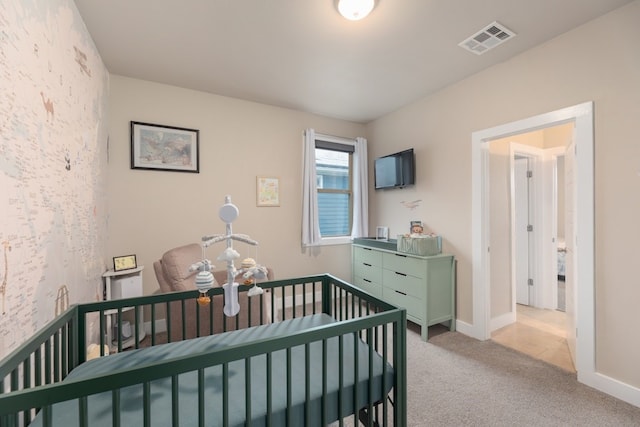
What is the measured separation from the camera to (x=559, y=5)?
173 centimetres

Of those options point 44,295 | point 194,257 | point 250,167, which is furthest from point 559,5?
point 44,295

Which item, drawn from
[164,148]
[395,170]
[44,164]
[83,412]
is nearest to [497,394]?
[83,412]

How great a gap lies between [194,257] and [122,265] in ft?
2.41

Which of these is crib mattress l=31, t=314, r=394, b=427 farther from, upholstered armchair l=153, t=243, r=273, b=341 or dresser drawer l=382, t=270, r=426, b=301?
dresser drawer l=382, t=270, r=426, b=301

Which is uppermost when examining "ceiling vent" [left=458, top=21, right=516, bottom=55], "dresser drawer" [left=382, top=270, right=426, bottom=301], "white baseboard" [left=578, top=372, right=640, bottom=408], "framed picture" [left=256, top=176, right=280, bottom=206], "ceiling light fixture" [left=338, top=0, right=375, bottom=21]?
"ceiling vent" [left=458, top=21, right=516, bottom=55]

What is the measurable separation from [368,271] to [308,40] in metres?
2.54

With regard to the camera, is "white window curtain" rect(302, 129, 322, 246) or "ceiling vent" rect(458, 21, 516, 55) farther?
"white window curtain" rect(302, 129, 322, 246)

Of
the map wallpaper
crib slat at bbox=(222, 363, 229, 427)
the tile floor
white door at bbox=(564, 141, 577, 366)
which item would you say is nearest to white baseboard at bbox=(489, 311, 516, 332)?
the tile floor

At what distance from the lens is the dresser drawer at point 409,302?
2.63m

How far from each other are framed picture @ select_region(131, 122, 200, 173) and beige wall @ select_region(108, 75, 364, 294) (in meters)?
0.06

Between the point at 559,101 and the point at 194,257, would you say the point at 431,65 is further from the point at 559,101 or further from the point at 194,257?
the point at 194,257

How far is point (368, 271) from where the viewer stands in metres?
3.38

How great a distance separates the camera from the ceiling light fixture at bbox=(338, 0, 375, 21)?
5.46 ft

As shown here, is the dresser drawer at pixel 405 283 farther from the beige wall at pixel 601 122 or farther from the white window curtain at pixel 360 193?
the white window curtain at pixel 360 193
